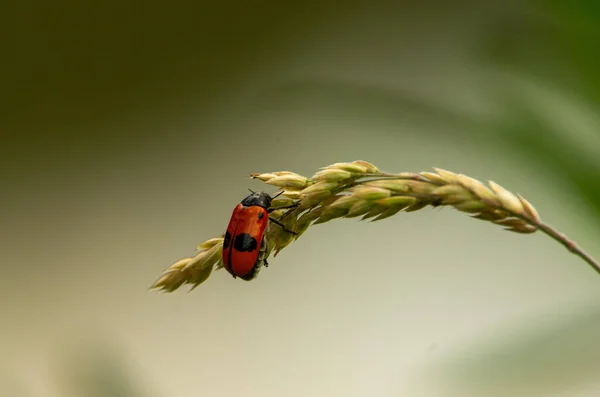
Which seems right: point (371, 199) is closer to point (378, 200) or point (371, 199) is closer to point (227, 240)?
point (378, 200)

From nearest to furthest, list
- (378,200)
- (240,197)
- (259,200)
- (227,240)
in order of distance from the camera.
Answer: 1. (378,200)
2. (227,240)
3. (259,200)
4. (240,197)


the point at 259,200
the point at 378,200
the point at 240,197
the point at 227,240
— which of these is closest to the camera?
the point at 378,200

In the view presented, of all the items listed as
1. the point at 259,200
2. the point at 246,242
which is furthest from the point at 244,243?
the point at 259,200

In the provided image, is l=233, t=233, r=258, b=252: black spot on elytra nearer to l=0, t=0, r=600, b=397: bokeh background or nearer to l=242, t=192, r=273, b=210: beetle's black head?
l=242, t=192, r=273, b=210: beetle's black head

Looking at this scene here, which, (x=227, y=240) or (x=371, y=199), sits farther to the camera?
(x=227, y=240)

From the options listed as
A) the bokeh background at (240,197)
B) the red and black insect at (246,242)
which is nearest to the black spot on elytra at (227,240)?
the red and black insect at (246,242)

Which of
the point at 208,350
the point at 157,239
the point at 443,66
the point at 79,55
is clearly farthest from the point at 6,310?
the point at 443,66
